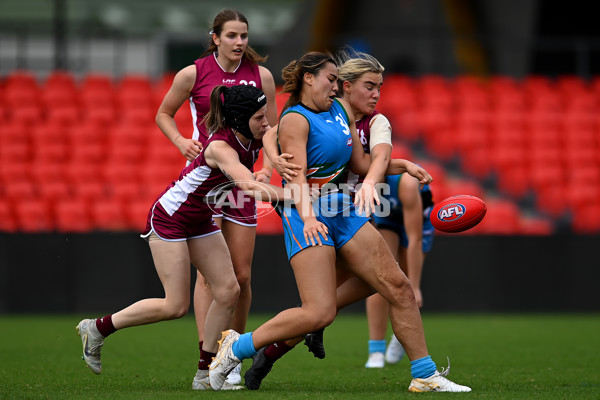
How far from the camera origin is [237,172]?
5.38 metres

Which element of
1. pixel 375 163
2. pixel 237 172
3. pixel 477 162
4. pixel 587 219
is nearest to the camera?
pixel 237 172

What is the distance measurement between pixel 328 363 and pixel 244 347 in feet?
6.46

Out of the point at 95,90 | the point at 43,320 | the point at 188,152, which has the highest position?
the point at 95,90

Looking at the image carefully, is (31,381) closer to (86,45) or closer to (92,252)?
(92,252)

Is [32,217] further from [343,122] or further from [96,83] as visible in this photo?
[343,122]

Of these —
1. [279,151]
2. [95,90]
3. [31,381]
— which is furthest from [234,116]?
[95,90]

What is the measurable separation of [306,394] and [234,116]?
177cm

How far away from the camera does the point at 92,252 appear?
11.4 meters

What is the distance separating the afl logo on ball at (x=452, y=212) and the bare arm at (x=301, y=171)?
3.25 feet

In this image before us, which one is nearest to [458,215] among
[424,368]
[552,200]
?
[424,368]

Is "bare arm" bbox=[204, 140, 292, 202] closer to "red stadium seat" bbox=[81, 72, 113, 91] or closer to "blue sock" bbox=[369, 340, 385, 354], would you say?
"blue sock" bbox=[369, 340, 385, 354]

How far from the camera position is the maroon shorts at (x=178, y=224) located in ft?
18.9

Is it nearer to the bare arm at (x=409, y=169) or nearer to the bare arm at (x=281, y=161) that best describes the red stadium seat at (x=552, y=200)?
the bare arm at (x=409, y=169)

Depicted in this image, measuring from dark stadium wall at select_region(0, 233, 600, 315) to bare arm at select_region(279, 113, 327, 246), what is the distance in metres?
6.23
